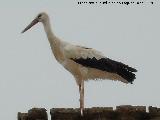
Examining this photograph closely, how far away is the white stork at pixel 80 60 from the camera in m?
12.4

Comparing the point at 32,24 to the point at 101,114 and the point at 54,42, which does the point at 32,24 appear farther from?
the point at 101,114

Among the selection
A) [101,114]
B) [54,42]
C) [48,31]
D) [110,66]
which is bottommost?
[101,114]

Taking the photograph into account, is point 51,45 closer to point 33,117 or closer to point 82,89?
point 82,89

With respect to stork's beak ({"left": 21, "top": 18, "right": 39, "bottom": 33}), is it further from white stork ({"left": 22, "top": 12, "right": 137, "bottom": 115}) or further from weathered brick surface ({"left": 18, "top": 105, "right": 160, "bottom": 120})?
weathered brick surface ({"left": 18, "top": 105, "right": 160, "bottom": 120})

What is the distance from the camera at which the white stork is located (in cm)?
1241

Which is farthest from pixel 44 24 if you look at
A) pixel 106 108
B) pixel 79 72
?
pixel 106 108

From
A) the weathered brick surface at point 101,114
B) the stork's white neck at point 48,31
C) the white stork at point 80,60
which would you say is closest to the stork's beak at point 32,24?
the white stork at point 80,60

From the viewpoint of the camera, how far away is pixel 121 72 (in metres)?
12.2

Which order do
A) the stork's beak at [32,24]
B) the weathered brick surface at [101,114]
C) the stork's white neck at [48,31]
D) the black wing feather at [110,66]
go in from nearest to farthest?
the weathered brick surface at [101,114]
the black wing feather at [110,66]
the stork's beak at [32,24]
the stork's white neck at [48,31]

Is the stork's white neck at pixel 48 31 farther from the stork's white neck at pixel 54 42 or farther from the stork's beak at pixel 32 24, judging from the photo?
the stork's beak at pixel 32 24

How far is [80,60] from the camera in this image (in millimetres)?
12617

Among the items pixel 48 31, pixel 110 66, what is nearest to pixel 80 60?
pixel 110 66

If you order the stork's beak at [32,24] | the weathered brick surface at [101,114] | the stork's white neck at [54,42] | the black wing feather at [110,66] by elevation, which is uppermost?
the stork's beak at [32,24]

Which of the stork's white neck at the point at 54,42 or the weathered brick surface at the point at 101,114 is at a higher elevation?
the stork's white neck at the point at 54,42
